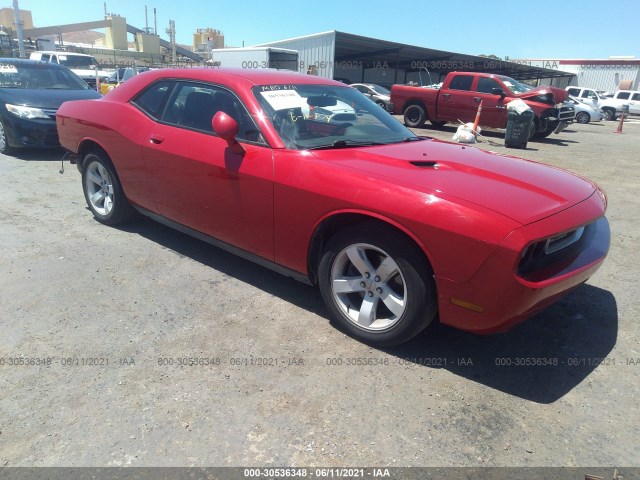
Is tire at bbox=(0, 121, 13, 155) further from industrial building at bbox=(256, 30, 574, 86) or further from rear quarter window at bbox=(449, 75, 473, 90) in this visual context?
industrial building at bbox=(256, 30, 574, 86)

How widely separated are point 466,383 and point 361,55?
30591 mm

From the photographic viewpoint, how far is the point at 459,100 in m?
13.9

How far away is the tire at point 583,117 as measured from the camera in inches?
941

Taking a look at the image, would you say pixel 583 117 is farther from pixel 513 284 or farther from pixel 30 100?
pixel 513 284

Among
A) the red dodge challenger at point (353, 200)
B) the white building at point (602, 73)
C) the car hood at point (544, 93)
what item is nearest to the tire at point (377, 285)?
the red dodge challenger at point (353, 200)

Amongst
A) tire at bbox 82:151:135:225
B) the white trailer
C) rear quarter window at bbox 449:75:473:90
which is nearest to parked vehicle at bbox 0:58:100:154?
tire at bbox 82:151:135:225

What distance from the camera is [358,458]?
205 cm

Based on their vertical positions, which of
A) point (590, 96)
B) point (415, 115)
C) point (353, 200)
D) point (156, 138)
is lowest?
point (415, 115)

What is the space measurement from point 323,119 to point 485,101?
11377 millimetres

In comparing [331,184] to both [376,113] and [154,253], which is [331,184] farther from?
[154,253]

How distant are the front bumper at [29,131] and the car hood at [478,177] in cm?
634

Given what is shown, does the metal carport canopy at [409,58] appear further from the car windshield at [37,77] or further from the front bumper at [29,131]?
the front bumper at [29,131]

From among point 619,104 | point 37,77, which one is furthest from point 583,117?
point 37,77

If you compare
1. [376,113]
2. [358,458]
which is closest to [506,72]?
[376,113]
